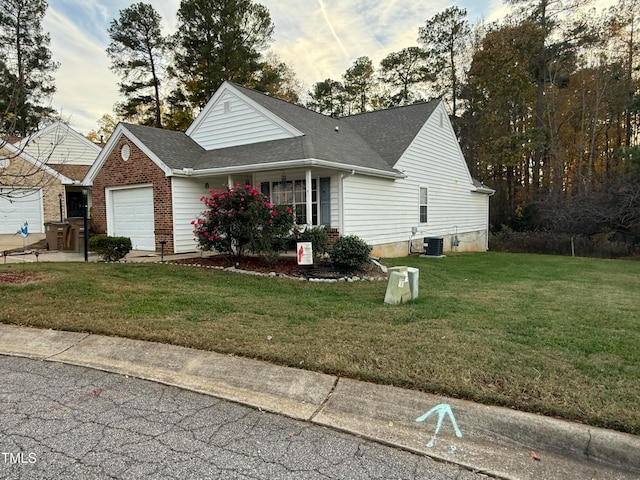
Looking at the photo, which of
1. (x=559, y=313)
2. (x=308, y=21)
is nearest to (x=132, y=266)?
(x=559, y=313)

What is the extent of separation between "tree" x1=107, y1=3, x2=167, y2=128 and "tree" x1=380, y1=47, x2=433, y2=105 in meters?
17.2

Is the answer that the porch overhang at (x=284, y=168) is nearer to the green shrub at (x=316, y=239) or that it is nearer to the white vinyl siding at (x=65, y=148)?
the green shrub at (x=316, y=239)

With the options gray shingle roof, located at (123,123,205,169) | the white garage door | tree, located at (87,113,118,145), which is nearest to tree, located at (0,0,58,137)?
the white garage door

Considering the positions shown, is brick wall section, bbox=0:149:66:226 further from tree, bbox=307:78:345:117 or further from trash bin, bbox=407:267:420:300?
tree, bbox=307:78:345:117

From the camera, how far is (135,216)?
41.9 feet

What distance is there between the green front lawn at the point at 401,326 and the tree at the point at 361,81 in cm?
2887

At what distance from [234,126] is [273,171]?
271cm

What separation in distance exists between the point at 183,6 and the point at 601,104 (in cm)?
2764

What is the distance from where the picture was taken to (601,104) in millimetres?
24312

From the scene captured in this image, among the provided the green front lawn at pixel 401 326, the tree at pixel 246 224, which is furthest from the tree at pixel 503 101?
the tree at pixel 246 224

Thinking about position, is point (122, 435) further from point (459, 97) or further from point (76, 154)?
point (459, 97)

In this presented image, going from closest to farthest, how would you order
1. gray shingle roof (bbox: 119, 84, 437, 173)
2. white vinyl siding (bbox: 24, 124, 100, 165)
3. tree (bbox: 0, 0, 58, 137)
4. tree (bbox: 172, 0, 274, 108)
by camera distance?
gray shingle roof (bbox: 119, 84, 437, 173) → white vinyl siding (bbox: 24, 124, 100, 165) → tree (bbox: 0, 0, 58, 137) → tree (bbox: 172, 0, 274, 108)

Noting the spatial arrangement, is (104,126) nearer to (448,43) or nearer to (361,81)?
(361,81)

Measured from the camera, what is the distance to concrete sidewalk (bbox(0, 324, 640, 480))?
8.01 feet
